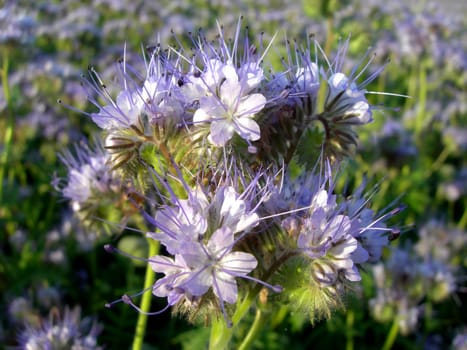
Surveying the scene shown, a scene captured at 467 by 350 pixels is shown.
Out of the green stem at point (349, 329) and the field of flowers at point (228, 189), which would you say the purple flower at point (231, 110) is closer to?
the field of flowers at point (228, 189)

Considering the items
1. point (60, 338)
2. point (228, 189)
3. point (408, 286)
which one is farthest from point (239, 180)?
point (408, 286)

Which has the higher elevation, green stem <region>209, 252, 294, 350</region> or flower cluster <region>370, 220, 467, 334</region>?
green stem <region>209, 252, 294, 350</region>

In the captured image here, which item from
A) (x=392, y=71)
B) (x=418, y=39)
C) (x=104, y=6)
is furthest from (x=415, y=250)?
(x=104, y=6)

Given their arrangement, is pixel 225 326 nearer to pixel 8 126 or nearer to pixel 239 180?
pixel 239 180

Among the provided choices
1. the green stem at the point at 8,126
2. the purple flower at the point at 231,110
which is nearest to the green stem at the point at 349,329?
the purple flower at the point at 231,110

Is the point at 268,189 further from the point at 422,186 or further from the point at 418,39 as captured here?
the point at 418,39

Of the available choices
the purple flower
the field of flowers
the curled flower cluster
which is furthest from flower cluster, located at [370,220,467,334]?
the purple flower

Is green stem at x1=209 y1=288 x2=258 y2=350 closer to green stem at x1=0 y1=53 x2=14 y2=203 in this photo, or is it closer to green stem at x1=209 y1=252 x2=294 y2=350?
green stem at x1=209 y1=252 x2=294 y2=350
